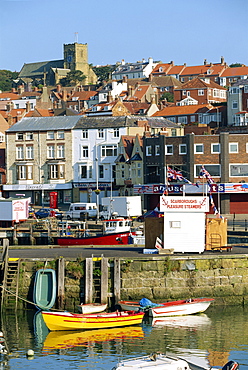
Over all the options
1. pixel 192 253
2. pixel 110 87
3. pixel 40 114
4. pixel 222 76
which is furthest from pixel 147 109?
pixel 192 253

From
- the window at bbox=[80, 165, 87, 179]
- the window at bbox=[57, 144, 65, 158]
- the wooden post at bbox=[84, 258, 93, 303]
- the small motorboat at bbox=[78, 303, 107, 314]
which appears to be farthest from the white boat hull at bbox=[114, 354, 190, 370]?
the window at bbox=[57, 144, 65, 158]

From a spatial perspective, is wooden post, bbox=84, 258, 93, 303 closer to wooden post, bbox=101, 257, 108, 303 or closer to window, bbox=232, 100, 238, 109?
wooden post, bbox=101, 257, 108, 303

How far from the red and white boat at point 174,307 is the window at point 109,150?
59.3 m

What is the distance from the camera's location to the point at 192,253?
44719 mm

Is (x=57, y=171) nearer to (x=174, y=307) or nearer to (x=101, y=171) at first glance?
(x=101, y=171)

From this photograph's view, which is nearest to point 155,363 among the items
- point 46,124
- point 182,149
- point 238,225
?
point 238,225

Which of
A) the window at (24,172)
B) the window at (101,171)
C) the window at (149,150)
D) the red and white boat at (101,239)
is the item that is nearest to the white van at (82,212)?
the window at (149,150)

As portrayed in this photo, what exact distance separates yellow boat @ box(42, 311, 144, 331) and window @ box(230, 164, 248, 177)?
47.7 m

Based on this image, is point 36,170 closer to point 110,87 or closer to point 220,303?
point 220,303

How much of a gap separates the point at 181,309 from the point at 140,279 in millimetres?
2858

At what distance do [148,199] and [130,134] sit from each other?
15.0m

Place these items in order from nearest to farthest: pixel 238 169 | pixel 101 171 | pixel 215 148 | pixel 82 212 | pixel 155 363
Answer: pixel 155 363
pixel 82 212
pixel 238 169
pixel 215 148
pixel 101 171

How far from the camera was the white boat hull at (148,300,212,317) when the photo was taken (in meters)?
39.4

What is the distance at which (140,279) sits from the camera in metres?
41.2
